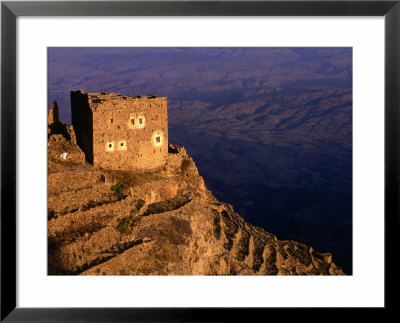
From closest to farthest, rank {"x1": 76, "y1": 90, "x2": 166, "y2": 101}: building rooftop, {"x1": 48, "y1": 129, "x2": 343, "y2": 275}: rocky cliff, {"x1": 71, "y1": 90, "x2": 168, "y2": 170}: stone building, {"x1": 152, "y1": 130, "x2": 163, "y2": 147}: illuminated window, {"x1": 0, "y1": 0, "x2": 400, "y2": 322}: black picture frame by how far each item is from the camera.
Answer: {"x1": 0, "y1": 0, "x2": 400, "y2": 322}: black picture frame
{"x1": 48, "y1": 129, "x2": 343, "y2": 275}: rocky cliff
{"x1": 71, "y1": 90, "x2": 168, "y2": 170}: stone building
{"x1": 76, "y1": 90, "x2": 166, "y2": 101}: building rooftop
{"x1": 152, "y1": 130, "x2": 163, "y2": 147}: illuminated window

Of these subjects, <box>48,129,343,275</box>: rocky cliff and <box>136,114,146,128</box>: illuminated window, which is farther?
→ <box>136,114,146,128</box>: illuminated window

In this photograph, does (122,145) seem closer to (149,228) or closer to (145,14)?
(149,228)

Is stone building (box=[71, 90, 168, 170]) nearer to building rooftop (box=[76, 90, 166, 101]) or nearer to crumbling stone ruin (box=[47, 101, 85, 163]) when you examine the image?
building rooftop (box=[76, 90, 166, 101])

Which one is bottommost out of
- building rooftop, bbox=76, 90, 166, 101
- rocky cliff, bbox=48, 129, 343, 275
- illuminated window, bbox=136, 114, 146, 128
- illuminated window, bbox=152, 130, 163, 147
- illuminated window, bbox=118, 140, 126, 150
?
rocky cliff, bbox=48, 129, 343, 275

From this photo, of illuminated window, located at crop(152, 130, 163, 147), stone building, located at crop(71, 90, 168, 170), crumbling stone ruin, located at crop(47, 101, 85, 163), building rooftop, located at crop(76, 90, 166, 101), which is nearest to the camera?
crumbling stone ruin, located at crop(47, 101, 85, 163)

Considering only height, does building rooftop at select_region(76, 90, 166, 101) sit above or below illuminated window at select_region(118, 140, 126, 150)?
above

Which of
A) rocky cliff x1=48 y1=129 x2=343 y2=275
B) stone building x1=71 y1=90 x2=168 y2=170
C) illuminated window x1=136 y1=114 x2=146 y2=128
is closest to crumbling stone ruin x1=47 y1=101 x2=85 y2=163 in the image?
rocky cliff x1=48 y1=129 x2=343 y2=275

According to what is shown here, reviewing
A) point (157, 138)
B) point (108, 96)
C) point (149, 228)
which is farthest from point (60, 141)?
point (149, 228)
